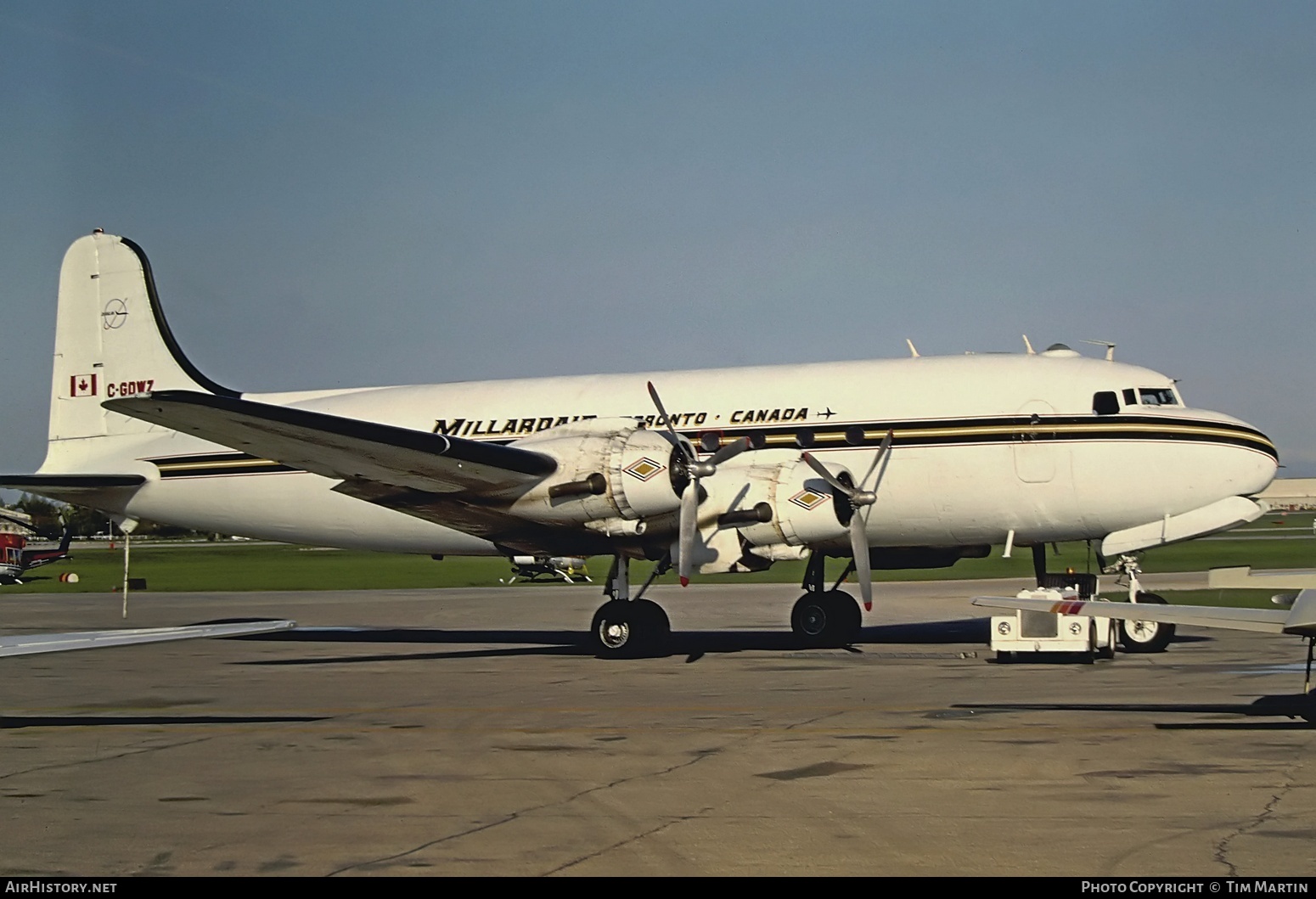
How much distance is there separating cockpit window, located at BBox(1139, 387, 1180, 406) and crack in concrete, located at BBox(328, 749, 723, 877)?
444 inches

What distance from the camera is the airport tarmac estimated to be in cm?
726

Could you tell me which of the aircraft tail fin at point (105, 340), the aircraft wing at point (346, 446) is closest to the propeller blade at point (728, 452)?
the aircraft wing at point (346, 446)

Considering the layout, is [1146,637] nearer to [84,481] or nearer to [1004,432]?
[1004,432]

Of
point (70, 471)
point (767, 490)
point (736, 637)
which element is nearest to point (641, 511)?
point (767, 490)

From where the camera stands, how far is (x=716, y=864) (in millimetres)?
7012

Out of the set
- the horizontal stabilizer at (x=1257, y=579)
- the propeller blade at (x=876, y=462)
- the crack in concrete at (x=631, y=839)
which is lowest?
the crack in concrete at (x=631, y=839)

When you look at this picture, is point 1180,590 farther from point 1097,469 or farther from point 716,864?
point 716,864

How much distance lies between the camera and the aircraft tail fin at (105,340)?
82.1 feet

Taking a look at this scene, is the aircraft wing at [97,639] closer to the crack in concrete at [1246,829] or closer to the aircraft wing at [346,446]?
the crack in concrete at [1246,829]

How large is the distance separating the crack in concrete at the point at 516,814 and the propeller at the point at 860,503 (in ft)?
26.5

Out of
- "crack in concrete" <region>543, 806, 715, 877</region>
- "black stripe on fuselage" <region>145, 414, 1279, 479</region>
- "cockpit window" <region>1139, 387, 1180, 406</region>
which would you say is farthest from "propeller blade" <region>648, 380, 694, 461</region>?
"crack in concrete" <region>543, 806, 715, 877</region>

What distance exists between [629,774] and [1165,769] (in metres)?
3.85

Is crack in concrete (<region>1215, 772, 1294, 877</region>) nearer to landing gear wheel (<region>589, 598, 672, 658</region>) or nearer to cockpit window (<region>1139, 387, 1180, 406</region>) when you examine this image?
landing gear wheel (<region>589, 598, 672, 658</region>)
